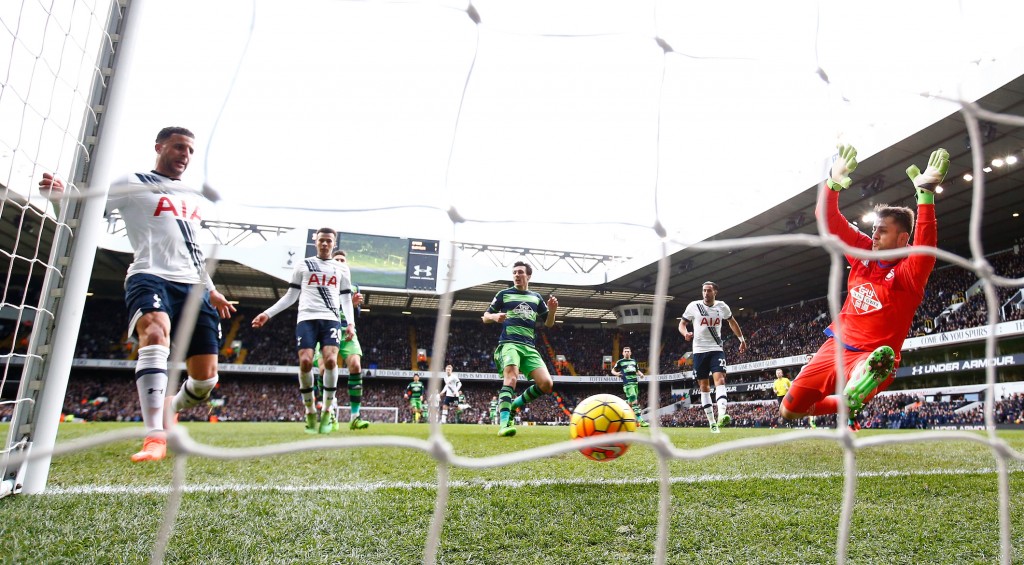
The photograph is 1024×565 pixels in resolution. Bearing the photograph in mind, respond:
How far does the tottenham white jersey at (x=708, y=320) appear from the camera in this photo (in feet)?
23.7

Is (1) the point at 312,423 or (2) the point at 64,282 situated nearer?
(2) the point at 64,282

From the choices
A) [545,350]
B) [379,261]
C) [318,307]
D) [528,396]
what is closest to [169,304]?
[318,307]

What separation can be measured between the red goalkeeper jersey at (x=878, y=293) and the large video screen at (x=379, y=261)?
1514cm

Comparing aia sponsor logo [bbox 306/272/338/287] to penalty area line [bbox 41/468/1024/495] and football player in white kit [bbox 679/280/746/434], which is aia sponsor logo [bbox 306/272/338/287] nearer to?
penalty area line [bbox 41/468/1024/495]

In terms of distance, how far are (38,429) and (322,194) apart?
5.01ft

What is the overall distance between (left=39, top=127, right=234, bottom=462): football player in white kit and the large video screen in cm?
1480

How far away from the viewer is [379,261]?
1775 cm

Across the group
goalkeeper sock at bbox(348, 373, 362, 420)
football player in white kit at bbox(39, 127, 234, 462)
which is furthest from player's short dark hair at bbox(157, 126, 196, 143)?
goalkeeper sock at bbox(348, 373, 362, 420)

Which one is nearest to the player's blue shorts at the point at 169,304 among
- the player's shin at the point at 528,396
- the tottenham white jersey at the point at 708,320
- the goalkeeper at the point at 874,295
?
the player's shin at the point at 528,396

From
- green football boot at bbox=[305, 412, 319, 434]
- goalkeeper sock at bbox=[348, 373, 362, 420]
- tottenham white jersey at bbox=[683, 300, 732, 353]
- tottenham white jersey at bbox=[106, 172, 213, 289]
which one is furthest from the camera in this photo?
tottenham white jersey at bbox=[683, 300, 732, 353]

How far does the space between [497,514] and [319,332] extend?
3.18 meters

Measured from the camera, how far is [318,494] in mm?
2467

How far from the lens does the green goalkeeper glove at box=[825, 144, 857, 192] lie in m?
3.04

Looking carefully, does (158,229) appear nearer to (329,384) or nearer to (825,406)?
(329,384)
